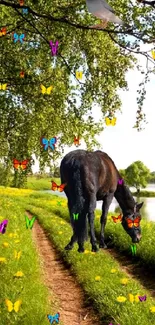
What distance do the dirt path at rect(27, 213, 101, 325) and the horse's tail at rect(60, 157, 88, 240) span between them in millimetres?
2149

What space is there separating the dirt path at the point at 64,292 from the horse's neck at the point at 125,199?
2137 millimetres

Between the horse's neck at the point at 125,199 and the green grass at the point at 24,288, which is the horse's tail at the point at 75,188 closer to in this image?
the horse's neck at the point at 125,199

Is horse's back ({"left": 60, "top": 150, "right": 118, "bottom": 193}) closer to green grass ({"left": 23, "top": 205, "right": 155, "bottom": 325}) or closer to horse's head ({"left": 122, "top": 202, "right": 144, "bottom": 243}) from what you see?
horse's head ({"left": 122, "top": 202, "right": 144, "bottom": 243})

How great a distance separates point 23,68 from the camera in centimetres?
1437

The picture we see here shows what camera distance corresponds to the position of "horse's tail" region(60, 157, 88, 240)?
5.28 m

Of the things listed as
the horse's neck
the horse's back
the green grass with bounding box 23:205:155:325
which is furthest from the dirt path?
the horse's back

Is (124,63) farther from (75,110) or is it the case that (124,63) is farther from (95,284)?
(95,284)

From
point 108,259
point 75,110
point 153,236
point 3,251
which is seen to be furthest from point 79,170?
point 75,110

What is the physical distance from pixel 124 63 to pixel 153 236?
6897mm

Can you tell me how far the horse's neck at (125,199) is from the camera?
18.1 ft

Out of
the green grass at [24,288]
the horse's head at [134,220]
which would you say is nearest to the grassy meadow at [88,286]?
the green grass at [24,288]

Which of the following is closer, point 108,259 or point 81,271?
point 81,271

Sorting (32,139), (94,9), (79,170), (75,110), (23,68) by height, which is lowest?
(79,170)

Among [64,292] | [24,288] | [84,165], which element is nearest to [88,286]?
[64,292]
